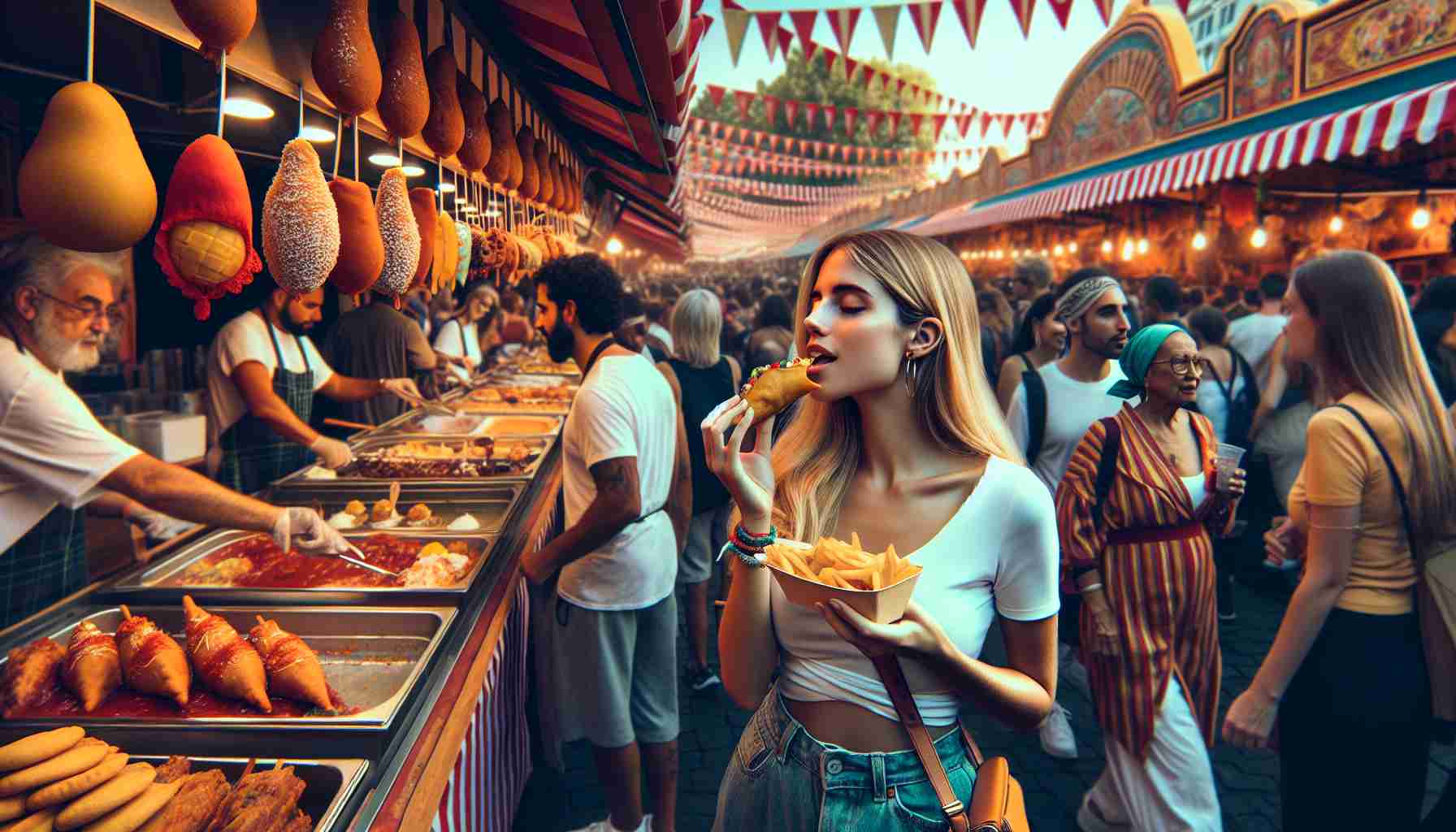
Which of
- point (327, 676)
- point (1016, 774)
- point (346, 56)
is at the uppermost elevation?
point (346, 56)

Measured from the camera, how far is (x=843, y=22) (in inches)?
374

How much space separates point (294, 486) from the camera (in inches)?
148

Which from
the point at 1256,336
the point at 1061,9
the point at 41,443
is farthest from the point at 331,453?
the point at 1061,9

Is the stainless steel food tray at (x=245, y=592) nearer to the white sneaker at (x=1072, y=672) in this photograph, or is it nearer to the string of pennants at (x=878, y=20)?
the white sneaker at (x=1072, y=672)

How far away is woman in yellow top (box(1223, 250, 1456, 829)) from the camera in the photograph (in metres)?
2.27

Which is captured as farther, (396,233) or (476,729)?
(476,729)

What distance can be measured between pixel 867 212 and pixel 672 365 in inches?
1287

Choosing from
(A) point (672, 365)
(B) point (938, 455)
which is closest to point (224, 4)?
(B) point (938, 455)

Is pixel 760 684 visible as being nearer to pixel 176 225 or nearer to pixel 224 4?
pixel 176 225

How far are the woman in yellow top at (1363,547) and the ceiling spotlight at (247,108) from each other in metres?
3.24

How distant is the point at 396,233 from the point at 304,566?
1.38 metres

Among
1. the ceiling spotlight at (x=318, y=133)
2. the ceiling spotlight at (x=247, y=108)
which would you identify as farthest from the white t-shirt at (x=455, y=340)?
the ceiling spotlight at (x=247, y=108)

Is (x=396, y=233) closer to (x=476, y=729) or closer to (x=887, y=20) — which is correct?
(x=476, y=729)

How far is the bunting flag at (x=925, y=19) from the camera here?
904 centimetres
